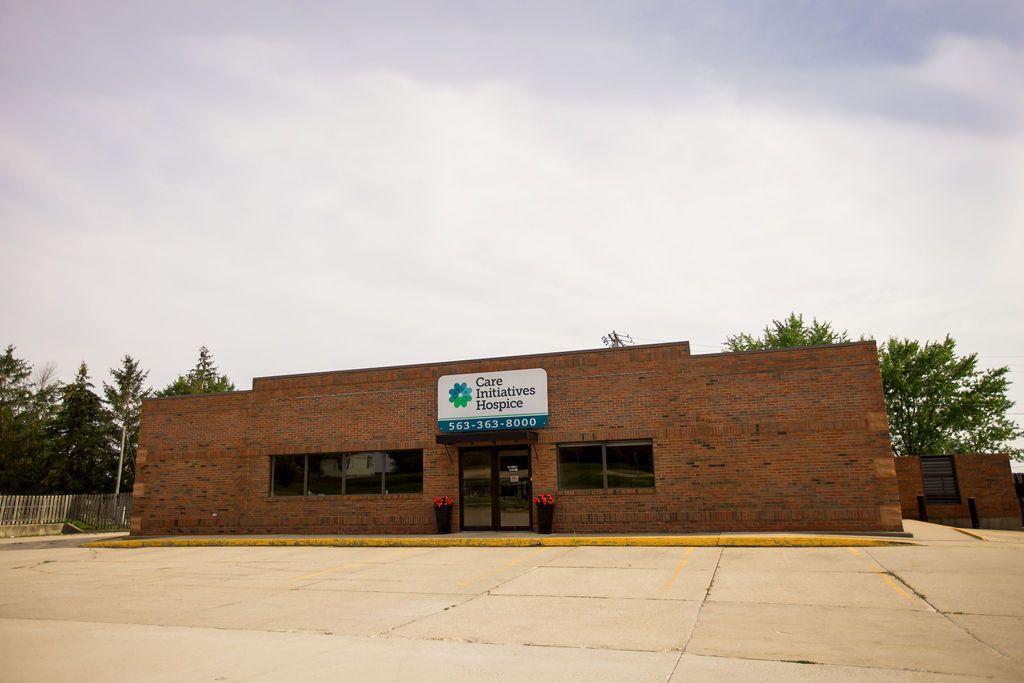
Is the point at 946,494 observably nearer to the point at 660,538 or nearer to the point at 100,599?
the point at 660,538

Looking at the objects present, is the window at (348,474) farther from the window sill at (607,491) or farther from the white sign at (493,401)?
the window sill at (607,491)

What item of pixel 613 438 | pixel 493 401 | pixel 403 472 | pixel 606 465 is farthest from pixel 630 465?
pixel 403 472

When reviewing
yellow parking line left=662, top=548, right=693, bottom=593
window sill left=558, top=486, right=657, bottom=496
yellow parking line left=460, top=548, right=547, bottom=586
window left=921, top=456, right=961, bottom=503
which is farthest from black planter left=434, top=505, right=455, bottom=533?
window left=921, top=456, right=961, bottom=503

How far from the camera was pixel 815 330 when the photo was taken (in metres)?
51.1

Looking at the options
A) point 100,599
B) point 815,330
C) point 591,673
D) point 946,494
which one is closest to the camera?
point 591,673

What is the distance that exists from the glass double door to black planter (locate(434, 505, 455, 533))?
1.92 feet

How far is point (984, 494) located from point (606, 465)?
48.0 feet

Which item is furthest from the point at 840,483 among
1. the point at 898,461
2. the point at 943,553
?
the point at 898,461

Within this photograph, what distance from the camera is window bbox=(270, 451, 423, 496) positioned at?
21047 mm

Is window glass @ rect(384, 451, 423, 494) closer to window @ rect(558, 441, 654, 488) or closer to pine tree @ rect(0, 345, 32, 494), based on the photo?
window @ rect(558, 441, 654, 488)

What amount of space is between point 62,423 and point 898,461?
54.6 meters

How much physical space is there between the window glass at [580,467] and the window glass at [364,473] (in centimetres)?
563

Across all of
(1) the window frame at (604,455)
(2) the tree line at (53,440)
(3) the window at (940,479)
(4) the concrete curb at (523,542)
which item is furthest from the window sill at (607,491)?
(2) the tree line at (53,440)

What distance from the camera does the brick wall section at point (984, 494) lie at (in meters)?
23.9
